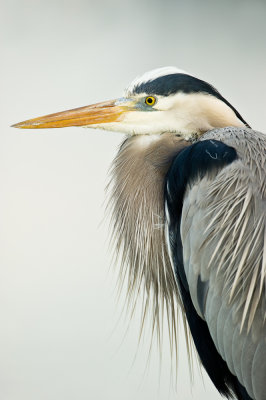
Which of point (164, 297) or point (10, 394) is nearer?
point (164, 297)

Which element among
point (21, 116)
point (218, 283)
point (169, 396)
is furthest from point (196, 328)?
point (21, 116)

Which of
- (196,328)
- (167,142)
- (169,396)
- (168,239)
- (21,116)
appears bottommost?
(169,396)

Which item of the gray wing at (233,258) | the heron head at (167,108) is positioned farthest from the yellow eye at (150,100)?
the gray wing at (233,258)

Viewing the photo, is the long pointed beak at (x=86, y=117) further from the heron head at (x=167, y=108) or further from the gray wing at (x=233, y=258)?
the gray wing at (x=233, y=258)

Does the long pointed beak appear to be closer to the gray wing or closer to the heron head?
the heron head

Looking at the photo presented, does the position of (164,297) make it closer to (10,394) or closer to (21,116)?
(10,394)

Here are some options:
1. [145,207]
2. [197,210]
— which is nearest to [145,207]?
[145,207]

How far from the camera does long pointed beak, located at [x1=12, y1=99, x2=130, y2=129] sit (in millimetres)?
902

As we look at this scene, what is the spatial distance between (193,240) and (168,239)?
8 cm

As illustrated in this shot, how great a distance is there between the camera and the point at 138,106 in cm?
89

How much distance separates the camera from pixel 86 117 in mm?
913

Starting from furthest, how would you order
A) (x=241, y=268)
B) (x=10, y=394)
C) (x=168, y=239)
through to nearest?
(x=10, y=394) → (x=168, y=239) → (x=241, y=268)

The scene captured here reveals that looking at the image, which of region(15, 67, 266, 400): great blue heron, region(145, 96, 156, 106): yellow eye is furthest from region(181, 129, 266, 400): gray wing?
region(145, 96, 156, 106): yellow eye

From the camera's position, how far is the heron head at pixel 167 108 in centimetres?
87
